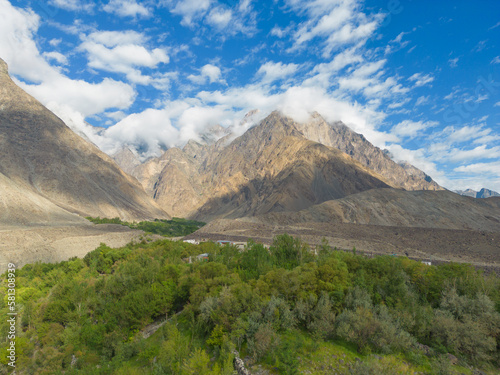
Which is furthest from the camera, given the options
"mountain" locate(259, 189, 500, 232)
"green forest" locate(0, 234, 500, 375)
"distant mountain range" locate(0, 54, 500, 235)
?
"mountain" locate(259, 189, 500, 232)

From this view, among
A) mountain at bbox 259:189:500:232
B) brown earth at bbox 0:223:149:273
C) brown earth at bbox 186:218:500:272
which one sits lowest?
brown earth at bbox 0:223:149:273

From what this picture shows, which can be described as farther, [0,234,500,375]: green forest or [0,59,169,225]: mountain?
[0,59,169,225]: mountain

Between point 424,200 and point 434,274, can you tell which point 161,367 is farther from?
point 424,200

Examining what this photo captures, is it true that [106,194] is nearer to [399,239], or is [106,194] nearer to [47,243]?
[47,243]

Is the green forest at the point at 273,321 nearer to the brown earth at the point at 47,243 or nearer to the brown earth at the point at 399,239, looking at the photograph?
the brown earth at the point at 47,243

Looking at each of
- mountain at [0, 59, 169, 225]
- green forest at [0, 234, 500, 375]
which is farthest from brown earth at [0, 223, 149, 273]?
mountain at [0, 59, 169, 225]

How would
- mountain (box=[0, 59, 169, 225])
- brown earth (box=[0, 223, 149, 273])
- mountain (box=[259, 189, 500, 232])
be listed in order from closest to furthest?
brown earth (box=[0, 223, 149, 273]), mountain (box=[259, 189, 500, 232]), mountain (box=[0, 59, 169, 225])

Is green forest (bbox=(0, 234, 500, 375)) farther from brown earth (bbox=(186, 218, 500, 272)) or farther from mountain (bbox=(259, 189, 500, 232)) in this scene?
mountain (bbox=(259, 189, 500, 232))
